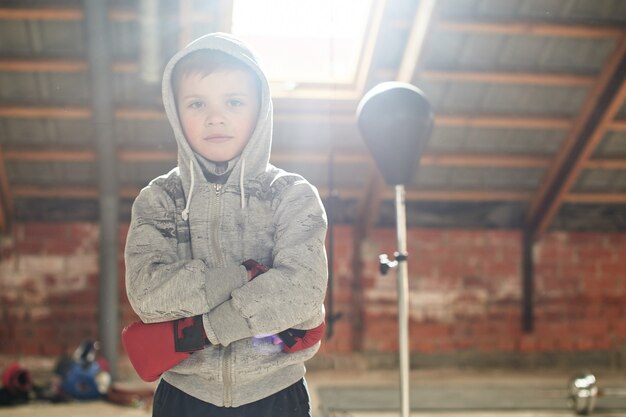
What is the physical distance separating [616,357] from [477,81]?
8.69ft

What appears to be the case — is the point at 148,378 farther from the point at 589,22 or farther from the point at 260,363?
the point at 589,22

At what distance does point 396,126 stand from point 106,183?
2.60 m

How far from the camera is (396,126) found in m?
2.67

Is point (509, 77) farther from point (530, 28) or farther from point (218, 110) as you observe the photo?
point (218, 110)

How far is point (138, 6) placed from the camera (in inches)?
161

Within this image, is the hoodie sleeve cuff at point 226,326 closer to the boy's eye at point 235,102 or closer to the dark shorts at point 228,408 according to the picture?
the dark shorts at point 228,408

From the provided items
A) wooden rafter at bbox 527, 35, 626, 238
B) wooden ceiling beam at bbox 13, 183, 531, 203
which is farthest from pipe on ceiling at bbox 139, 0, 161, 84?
wooden rafter at bbox 527, 35, 626, 238

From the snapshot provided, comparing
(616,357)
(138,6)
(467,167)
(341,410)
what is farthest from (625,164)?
(138,6)

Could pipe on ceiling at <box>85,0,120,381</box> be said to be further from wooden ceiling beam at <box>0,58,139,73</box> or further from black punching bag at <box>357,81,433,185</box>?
black punching bag at <box>357,81,433,185</box>

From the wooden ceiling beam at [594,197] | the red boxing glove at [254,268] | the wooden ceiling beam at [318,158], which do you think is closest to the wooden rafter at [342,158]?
A: the wooden ceiling beam at [318,158]

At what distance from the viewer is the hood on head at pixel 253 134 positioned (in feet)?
3.95

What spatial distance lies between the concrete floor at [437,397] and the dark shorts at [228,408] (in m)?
2.63

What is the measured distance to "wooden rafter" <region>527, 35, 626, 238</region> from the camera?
4582 mm

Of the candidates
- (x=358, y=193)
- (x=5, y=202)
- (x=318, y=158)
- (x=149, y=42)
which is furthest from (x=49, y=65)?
(x=358, y=193)
